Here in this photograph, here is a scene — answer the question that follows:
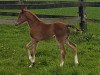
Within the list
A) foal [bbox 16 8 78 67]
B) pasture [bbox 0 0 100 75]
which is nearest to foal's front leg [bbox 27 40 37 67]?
foal [bbox 16 8 78 67]

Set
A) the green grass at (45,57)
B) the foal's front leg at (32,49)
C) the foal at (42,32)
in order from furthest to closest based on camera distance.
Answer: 1. the foal's front leg at (32,49)
2. the foal at (42,32)
3. the green grass at (45,57)

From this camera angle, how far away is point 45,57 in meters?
9.46

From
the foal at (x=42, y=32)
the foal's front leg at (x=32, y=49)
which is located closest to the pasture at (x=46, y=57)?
the foal's front leg at (x=32, y=49)

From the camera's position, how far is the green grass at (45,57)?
782cm

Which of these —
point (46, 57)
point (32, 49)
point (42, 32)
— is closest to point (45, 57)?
point (46, 57)

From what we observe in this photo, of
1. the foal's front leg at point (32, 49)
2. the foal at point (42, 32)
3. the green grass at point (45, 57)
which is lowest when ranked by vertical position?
the green grass at point (45, 57)

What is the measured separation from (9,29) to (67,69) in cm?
702

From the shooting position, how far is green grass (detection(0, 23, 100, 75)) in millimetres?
7824

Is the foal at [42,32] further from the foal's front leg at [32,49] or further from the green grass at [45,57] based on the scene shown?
the green grass at [45,57]

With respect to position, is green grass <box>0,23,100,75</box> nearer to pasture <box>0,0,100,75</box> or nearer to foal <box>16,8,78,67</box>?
pasture <box>0,0,100,75</box>

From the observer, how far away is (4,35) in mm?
13109

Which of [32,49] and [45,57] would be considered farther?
[45,57]

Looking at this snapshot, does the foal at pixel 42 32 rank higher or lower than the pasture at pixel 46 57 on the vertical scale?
higher

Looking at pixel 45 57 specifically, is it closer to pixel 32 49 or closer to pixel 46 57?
pixel 46 57
